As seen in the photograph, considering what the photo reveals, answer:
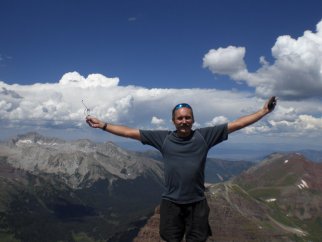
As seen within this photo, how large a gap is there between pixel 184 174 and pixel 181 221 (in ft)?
4.89

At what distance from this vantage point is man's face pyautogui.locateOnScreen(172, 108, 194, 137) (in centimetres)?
1294

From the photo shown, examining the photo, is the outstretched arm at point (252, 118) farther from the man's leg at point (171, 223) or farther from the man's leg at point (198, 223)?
the man's leg at point (171, 223)

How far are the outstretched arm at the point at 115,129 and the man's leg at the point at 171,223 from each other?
2300 millimetres

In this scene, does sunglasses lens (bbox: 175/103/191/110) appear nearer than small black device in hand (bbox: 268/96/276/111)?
Yes

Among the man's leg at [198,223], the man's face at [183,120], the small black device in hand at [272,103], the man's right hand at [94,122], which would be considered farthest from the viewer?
the man's right hand at [94,122]

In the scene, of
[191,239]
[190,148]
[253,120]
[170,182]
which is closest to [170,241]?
[191,239]

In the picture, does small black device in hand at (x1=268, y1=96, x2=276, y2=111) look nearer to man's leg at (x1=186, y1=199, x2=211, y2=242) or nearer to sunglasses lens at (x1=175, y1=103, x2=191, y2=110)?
sunglasses lens at (x1=175, y1=103, x2=191, y2=110)

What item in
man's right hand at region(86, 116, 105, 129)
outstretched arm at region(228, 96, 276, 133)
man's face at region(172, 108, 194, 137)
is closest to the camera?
man's face at region(172, 108, 194, 137)

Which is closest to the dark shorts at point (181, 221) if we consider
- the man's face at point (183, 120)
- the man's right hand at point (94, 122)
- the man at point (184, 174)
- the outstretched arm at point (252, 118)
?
the man at point (184, 174)

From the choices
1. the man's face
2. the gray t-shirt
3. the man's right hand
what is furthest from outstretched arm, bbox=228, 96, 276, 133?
the man's right hand

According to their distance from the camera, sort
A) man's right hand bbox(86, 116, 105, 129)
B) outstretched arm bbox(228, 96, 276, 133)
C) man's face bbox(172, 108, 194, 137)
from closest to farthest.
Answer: man's face bbox(172, 108, 194, 137) < outstretched arm bbox(228, 96, 276, 133) < man's right hand bbox(86, 116, 105, 129)

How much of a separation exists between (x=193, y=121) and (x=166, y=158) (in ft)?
4.51

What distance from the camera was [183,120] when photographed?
1295 cm

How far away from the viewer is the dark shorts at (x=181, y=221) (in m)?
12.9
